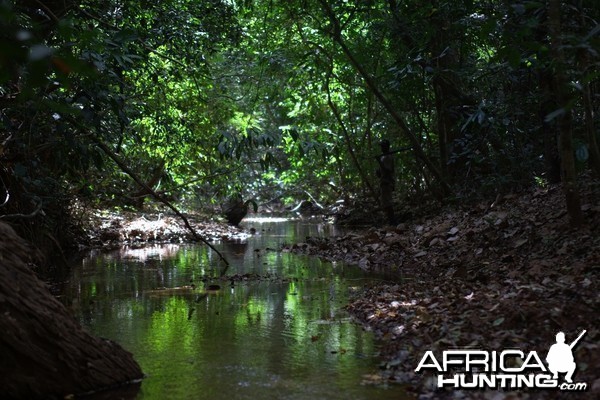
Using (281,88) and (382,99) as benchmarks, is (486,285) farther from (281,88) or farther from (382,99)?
(281,88)

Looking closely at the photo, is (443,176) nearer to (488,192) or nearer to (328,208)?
(488,192)

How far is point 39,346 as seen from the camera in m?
3.32

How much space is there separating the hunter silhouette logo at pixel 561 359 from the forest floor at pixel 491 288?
48mm

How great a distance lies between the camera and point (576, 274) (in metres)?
5.14

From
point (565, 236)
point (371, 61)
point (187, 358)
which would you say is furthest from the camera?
point (371, 61)

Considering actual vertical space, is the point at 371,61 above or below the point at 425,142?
above

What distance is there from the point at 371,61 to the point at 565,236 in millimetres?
8458

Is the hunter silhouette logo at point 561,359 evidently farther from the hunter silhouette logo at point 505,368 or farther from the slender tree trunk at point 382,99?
the slender tree trunk at point 382,99

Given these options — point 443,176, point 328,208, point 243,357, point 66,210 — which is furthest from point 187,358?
point 328,208

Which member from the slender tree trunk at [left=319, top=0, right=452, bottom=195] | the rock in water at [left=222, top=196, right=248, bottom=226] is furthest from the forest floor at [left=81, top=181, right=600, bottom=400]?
the rock in water at [left=222, top=196, right=248, bottom=226]

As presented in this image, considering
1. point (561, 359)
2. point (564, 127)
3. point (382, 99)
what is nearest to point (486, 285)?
point (564, 127)

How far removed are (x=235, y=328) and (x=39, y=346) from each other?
2141 mm

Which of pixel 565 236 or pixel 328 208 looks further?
pixel 328 208

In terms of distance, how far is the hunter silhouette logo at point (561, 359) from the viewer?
337cm
